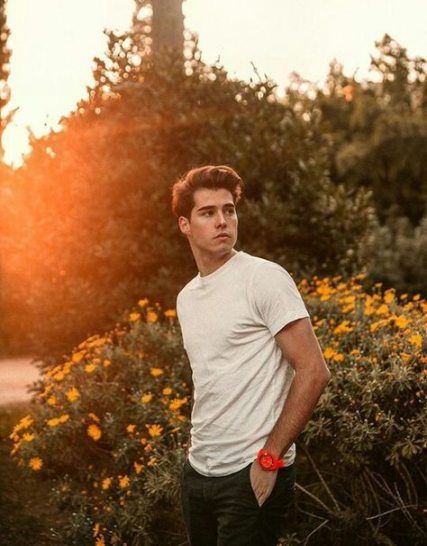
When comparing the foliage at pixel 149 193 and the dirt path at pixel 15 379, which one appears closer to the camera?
the foliage at pixel 149 193

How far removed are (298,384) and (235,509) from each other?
0.50m

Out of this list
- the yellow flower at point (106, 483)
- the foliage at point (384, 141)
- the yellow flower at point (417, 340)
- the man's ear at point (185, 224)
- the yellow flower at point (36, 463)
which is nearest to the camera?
the man's ear at point (185, 224)

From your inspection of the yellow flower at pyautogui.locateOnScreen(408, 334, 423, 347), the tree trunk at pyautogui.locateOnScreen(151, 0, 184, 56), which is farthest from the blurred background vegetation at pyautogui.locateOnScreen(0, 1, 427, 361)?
the yellow flower at pyautogui.locateOnScreen(408, 334, 423, 347)

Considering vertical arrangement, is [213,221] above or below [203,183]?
below

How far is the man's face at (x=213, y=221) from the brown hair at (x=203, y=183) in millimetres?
22

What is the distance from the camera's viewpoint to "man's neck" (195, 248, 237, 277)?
3047 millimetres

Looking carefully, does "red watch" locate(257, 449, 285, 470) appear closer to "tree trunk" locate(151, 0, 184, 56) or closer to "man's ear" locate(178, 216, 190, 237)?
"man's ear" locate(178, 216, 190, 237)

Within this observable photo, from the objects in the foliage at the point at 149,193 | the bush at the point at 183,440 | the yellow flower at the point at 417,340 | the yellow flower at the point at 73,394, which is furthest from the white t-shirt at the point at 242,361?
the foliage at the point at 149,193

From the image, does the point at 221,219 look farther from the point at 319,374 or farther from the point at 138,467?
the point at 138,467

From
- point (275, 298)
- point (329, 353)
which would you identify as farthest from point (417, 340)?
point (275, 298)

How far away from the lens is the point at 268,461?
271 centimetres

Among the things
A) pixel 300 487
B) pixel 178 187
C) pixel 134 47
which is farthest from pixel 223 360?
pixel 134 47

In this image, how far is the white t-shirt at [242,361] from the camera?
2756 mm

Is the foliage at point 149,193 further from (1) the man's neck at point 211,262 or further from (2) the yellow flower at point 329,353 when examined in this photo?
(1) the man's neck at point 211,262
